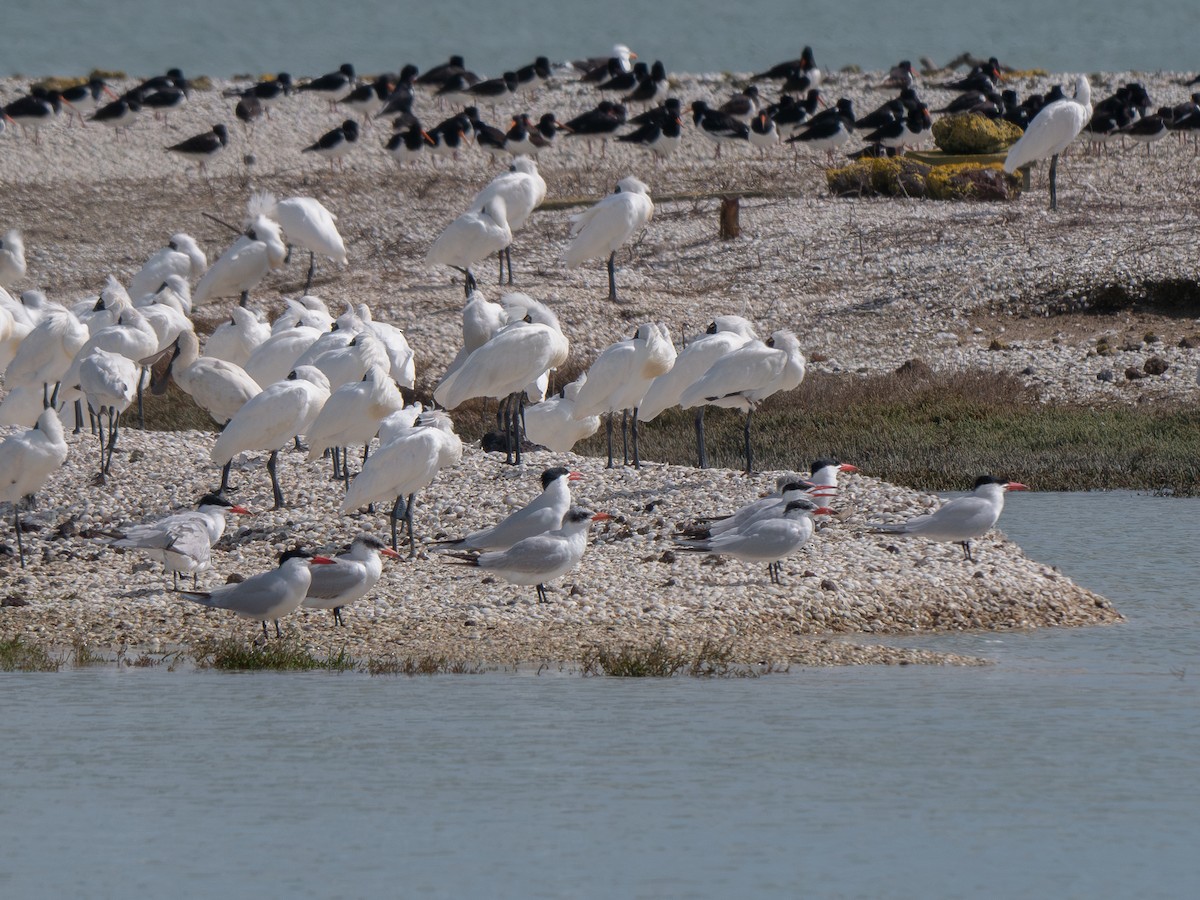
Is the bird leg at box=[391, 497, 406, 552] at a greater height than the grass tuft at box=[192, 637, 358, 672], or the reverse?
the bird leg at box=[391, 497, 406, 552]

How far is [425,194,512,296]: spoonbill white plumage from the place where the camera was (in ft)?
75.5

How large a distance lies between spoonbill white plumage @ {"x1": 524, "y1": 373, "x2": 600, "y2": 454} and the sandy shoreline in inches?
16.1

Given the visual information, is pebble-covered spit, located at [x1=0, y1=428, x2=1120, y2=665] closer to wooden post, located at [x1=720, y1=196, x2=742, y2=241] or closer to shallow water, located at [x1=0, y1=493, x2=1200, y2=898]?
shallow water, located at [x1=0, y1=493, x2=1200, y2=898]

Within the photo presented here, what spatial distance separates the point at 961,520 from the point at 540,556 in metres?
3.19

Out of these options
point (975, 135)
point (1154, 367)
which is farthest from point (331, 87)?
point (1154, 367)

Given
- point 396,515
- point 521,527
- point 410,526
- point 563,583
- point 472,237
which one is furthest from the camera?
point 472,237

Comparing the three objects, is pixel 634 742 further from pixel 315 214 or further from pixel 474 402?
pixel 315 214

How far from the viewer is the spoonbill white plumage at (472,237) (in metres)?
23.0

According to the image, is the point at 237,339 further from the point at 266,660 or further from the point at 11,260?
the point at 11,260

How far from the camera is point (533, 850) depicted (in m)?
7.79

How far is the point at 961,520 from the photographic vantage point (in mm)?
13383

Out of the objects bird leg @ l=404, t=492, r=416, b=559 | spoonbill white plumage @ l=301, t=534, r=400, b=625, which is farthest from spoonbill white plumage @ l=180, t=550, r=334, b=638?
bird leg @ l=404, t=492, r=416, b=559

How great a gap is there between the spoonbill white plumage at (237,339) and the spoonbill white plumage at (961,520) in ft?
25.4

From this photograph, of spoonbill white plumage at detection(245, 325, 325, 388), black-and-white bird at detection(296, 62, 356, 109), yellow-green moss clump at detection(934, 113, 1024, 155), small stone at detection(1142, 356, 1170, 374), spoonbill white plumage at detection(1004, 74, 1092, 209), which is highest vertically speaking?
black-and-white bird at detection(296, 62, 356, 109)
